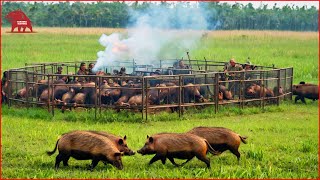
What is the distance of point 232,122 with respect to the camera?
16.4m

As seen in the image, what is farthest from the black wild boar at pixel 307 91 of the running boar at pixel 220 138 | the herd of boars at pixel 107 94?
the running boar at pixel 220 138

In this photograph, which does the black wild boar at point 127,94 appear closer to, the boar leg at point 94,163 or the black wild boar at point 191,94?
the black wild boar at point 191,94

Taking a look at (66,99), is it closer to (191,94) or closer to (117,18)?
(191,94)

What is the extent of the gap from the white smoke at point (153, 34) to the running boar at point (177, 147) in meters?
13.9

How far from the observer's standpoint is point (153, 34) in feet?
86.1

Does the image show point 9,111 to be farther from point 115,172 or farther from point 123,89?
point 115,172

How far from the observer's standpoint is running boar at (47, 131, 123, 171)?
10156 millimetres

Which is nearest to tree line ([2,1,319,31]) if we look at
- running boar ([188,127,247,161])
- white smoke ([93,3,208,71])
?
white smoke ([93,3,208,71])

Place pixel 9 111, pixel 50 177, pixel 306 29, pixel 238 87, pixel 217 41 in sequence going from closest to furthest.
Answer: pixel 50 177, pixel 9 111, pixel 238 87, pixel 217 41, pixel 306 29

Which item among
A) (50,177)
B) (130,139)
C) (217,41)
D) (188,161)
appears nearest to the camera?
(50,177)

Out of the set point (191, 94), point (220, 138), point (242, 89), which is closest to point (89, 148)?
point (220, 138)

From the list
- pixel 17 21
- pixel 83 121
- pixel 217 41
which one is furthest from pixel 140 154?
pixel 217 41

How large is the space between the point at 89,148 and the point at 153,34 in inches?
647

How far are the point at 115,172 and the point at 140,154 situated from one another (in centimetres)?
146
